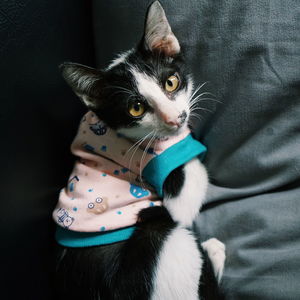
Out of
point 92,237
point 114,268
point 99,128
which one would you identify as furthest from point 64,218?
point 99,128

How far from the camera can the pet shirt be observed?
0.85 meters

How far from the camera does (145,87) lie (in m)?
0.81

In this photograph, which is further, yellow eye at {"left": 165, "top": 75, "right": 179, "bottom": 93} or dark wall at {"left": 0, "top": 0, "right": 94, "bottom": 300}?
yellow eye at {"left": 165, "top": 75, "right": 179, "bottom": 93}

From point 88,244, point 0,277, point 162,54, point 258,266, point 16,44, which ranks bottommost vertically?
point 258,266

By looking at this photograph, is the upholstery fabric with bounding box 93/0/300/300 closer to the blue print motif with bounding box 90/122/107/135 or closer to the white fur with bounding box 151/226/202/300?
the white fur with bounding box 151/226/202/300

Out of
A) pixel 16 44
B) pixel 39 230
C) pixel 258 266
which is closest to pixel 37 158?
pixel 39 230

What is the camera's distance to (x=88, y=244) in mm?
845

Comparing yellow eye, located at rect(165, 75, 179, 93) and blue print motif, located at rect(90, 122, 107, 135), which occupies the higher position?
yellow eye, located at rect(165, 75, 179, 93)

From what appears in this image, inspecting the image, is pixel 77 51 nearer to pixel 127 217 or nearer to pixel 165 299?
pixel 127 217

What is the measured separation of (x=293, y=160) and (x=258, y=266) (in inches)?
12.9

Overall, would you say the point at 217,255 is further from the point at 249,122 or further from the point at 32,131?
the point at 32,131

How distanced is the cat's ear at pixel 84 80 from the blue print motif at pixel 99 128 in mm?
96

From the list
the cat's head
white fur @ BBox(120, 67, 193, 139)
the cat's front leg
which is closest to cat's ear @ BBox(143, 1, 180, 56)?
the cat's head

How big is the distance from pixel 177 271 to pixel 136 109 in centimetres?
48
